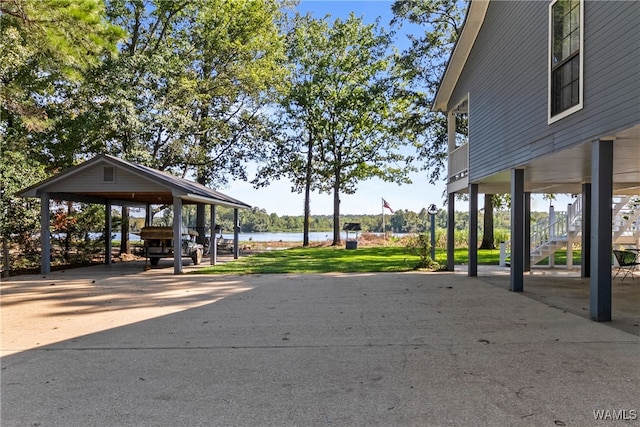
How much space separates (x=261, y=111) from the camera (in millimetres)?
25469

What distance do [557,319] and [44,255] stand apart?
12.7 meters

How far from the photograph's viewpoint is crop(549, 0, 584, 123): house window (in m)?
6.63

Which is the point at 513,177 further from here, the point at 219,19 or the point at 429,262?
the point at 219,19

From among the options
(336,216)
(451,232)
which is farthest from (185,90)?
(451,232)

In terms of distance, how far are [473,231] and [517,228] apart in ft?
7.89

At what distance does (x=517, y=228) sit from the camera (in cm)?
922

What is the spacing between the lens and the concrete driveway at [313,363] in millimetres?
3252

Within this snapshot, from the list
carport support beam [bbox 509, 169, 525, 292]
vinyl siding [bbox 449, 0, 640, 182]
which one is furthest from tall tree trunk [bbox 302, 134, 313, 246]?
carport support beam [bbox 509, 169, 525, 292]

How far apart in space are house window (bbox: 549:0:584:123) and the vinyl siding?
0.15 metres

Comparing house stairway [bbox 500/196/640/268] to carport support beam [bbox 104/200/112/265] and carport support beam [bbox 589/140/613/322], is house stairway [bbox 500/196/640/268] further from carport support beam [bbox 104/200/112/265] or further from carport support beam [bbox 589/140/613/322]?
carport support beam [bbox 104/200/112/265]

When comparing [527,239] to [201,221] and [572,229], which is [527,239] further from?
[201,221]

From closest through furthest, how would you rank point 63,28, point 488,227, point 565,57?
point 565,57, point 63,28, point 488,227

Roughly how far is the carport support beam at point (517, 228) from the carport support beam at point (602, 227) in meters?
2.82

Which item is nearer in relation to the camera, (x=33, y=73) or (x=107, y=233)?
(x=107, y=233)
